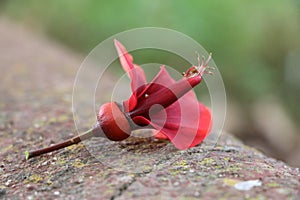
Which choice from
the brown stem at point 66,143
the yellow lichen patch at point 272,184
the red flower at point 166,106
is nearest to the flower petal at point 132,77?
the red flower at point 166,106

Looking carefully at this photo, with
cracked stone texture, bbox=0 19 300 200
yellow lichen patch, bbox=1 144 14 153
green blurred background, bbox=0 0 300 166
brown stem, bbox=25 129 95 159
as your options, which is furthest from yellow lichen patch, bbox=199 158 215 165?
green blurred background, bbox=0 0 300 166

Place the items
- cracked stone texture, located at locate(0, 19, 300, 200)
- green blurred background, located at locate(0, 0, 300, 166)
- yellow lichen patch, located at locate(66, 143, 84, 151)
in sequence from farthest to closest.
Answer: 1. green blurred background, located at locate(0, 0, 300, 166)
2. yellow lichen patch, located at locate(66, 143, 84, 151)
3. cracked stone texture, located at locate(0, 19, 300, 200)

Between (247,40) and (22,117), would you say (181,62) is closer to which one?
(247,40)

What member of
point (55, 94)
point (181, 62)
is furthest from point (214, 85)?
point (181, 62)

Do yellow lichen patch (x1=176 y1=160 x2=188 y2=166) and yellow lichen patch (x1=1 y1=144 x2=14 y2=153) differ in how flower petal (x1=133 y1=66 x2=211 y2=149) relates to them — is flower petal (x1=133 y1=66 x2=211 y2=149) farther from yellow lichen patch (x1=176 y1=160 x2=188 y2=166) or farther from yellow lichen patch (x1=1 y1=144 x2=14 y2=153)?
yellow lichen patch (x1=1 y1=144 x2=14 y2=153)

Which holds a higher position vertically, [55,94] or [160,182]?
[55,94]

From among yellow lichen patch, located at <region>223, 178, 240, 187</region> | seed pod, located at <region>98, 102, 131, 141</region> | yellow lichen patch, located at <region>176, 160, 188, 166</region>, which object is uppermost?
seed pod, located at <region>98, 102, 131, 141</region>

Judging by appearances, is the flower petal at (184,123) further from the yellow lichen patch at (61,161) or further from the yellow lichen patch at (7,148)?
the yellow lichen patch at (7,148)
